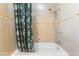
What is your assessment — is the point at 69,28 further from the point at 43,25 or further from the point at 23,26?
the point at 23,26

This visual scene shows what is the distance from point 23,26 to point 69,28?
0.48 meters

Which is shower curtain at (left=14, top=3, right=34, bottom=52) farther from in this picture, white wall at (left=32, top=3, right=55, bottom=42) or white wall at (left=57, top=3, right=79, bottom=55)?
white wall at (left=57, top=3, right=79, bottom=55)

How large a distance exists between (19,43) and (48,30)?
1.14ft

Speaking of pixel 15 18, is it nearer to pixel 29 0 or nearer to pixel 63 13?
pixel 29 0

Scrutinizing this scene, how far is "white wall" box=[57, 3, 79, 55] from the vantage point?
121 centimetres

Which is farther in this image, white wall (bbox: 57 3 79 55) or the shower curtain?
the shower curtain

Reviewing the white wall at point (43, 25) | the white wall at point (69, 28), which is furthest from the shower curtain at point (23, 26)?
the white wall at point (69, 28)

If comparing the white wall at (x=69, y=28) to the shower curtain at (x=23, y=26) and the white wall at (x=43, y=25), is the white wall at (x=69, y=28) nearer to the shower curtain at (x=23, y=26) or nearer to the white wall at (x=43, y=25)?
the white wall at (x=43, y=25)

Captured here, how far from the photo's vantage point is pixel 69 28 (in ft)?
4.34

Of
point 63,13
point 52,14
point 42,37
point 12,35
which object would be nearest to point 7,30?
point 12,35

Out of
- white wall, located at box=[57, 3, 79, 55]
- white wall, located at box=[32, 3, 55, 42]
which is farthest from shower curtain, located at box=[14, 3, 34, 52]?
white wall, located at box=[57, 3, 79, 55]

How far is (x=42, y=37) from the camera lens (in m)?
1.41

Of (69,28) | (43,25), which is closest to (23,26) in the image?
(43,25)

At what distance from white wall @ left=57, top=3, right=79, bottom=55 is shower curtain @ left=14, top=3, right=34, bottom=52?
1.05 feet
